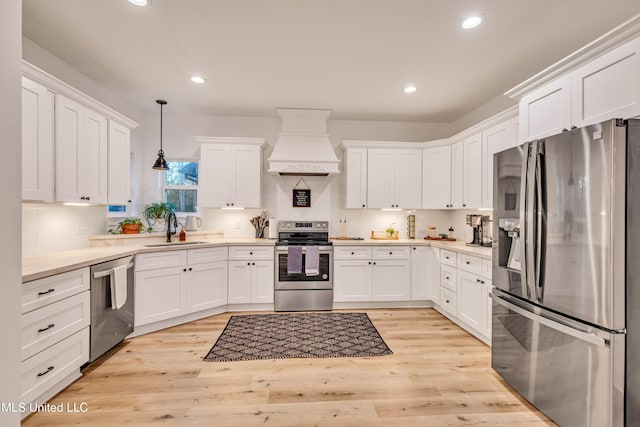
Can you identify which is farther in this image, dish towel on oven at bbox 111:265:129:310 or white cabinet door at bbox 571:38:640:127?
dish towel on oven at bbox 111:265:129:310

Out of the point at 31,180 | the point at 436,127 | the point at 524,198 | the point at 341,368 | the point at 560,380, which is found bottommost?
the point at 341,368

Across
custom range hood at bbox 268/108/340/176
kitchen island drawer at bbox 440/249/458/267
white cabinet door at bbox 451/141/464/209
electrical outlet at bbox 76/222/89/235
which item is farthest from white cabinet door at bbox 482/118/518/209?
electrical outlet at bbox 76/222/89/235

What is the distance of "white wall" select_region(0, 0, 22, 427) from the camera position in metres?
0.89

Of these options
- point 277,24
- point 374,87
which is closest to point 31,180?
point 277,24

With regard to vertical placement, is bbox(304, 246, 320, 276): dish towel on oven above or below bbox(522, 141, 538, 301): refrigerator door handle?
below

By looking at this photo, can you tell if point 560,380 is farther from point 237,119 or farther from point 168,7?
point 237,119

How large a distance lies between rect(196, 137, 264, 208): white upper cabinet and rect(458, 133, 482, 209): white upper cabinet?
2.77 meters

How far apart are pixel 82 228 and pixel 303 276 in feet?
8.44

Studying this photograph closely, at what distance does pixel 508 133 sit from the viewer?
2986 millimetres

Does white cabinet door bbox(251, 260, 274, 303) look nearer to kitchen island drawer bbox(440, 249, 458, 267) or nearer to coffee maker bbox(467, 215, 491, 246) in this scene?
kitchen island drawer bbox(440, 249, 458, 267)

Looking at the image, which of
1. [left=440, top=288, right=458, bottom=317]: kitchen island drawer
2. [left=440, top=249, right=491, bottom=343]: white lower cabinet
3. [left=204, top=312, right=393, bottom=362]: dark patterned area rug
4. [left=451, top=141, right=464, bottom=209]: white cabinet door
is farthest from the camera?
[left=451, top=141, right=464, bottom=209]: white cabinet door

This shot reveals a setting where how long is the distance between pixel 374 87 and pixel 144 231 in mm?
3566

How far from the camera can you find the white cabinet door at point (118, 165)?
3078 millimetres

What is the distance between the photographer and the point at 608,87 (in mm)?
1780
